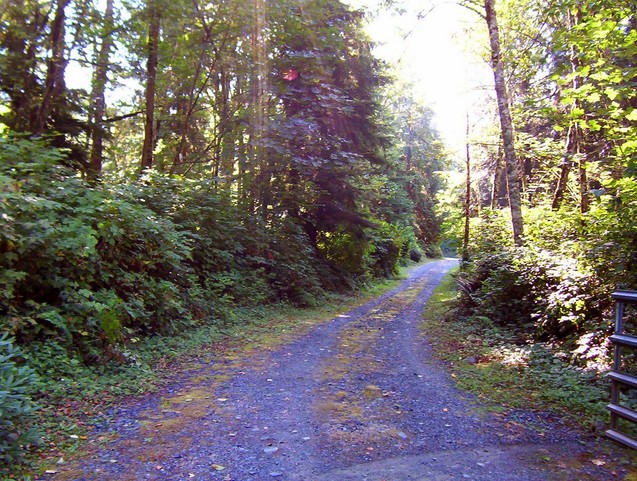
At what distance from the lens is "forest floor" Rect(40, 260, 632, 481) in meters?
3.37

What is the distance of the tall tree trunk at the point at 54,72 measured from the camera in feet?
31.7

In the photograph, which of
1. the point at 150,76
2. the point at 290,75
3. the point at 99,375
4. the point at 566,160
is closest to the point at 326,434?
the point at 99,375

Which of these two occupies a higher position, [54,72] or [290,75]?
[290,75]

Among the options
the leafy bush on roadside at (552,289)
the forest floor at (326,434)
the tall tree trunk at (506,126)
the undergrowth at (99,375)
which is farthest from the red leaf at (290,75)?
the forest floor at (326,434)

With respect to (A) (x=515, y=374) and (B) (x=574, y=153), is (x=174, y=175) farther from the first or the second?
(B) (x=574, y=153)

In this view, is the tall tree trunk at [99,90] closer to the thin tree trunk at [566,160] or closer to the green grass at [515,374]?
the green grass at [515,374]

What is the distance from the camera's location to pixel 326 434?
13.4 feet

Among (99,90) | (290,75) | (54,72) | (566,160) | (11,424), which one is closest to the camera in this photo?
(11,424)

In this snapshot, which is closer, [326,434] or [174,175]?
[326,434]

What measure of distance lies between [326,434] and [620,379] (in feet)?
9.12

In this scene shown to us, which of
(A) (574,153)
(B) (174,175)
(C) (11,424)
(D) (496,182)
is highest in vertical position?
(D) (496,182)

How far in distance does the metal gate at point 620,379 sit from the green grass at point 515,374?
0.32 meters

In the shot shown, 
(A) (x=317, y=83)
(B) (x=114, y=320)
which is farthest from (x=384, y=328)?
(A) (x=317, y=83)

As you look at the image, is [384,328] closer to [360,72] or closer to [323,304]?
[323,304]
